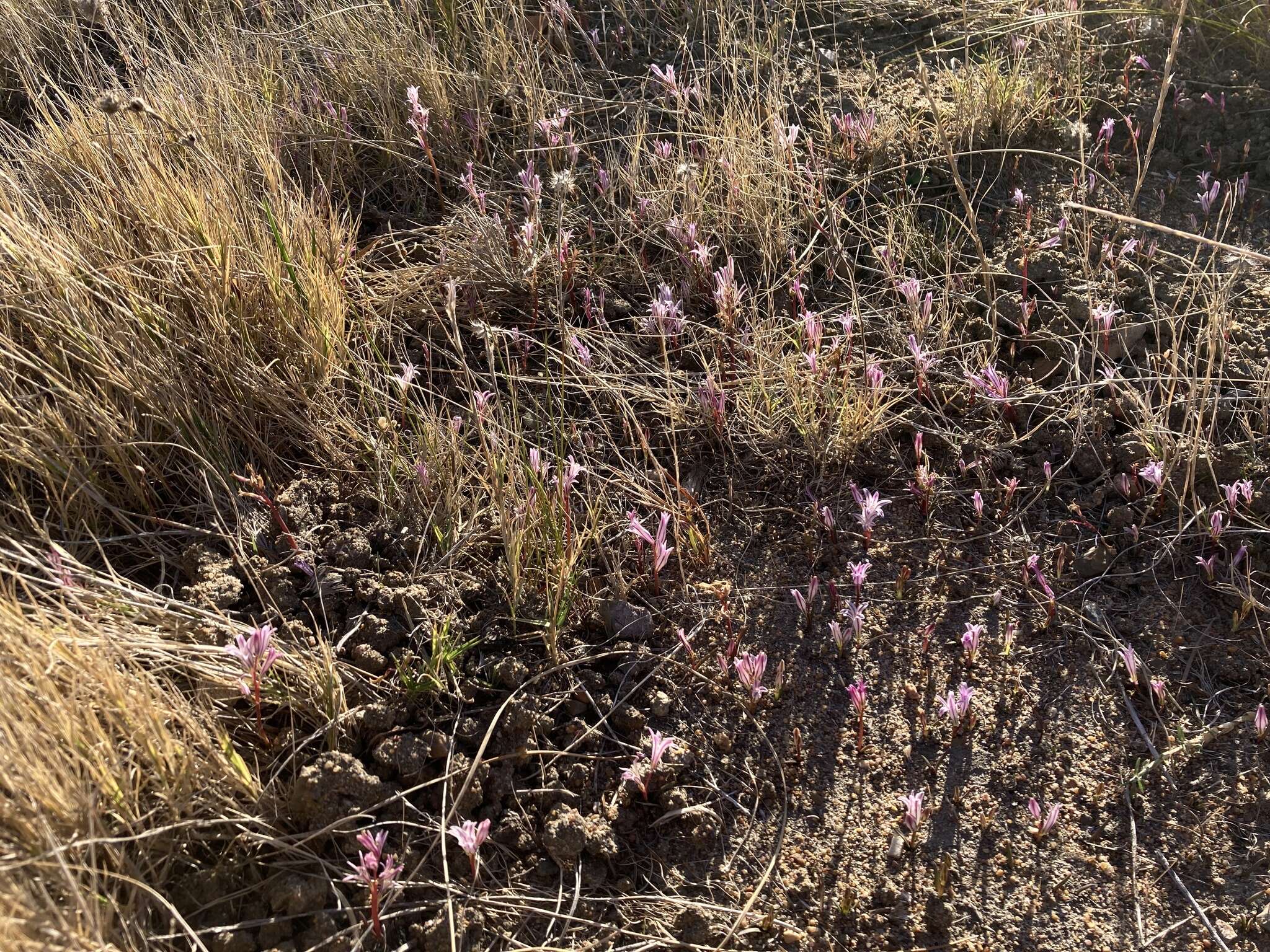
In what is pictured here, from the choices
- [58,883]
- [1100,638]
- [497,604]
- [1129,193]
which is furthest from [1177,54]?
[58,883]

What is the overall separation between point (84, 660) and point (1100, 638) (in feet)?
7.76

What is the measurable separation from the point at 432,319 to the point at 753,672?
1.62 metres

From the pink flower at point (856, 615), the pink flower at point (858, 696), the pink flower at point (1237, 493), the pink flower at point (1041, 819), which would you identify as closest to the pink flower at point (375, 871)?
the pink flower at point (858, 696)

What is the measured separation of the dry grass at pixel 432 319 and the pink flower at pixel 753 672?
39 cm

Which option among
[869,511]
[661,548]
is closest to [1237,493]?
[869,511]

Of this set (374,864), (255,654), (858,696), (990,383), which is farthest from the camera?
(990,383)

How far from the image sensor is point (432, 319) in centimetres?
339

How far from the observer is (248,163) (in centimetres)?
356

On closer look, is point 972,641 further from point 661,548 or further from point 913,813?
point 661,548

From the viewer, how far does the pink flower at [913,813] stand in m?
2.30

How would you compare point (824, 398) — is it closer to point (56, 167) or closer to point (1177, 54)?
point (1177, 54)

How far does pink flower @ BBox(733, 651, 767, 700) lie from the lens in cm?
251

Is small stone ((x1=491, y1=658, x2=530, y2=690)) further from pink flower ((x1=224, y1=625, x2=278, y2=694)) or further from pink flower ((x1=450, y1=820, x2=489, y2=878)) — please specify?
pink flower ((x1=224, y1=625, x2=278, y2=694))

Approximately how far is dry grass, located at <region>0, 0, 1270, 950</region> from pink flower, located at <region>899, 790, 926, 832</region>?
0.85m
